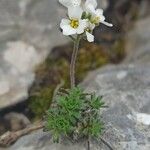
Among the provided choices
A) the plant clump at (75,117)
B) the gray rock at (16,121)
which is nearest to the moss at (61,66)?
the gray rock at (16,121)

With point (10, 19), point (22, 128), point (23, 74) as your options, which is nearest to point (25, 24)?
point (10, 19)

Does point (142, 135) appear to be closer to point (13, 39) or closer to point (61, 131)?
point (61, 131)

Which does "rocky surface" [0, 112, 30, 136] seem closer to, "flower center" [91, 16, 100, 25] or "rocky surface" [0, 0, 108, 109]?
"rocky surface" [0, 0, 108, 109]

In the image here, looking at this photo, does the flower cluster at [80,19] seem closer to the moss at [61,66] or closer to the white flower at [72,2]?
the white flower at [72,2]

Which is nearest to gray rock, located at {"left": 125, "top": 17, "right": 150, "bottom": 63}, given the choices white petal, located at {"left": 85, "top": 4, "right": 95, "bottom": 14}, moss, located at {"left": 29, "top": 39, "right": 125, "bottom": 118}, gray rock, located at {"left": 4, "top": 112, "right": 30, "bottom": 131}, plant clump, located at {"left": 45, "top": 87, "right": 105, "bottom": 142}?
moss, located at {"left": 29, "top": 39, "right": 125, "bottom": 118}

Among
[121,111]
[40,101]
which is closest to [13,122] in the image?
[40,101]

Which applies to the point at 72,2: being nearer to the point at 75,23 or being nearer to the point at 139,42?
the point at 75,23
